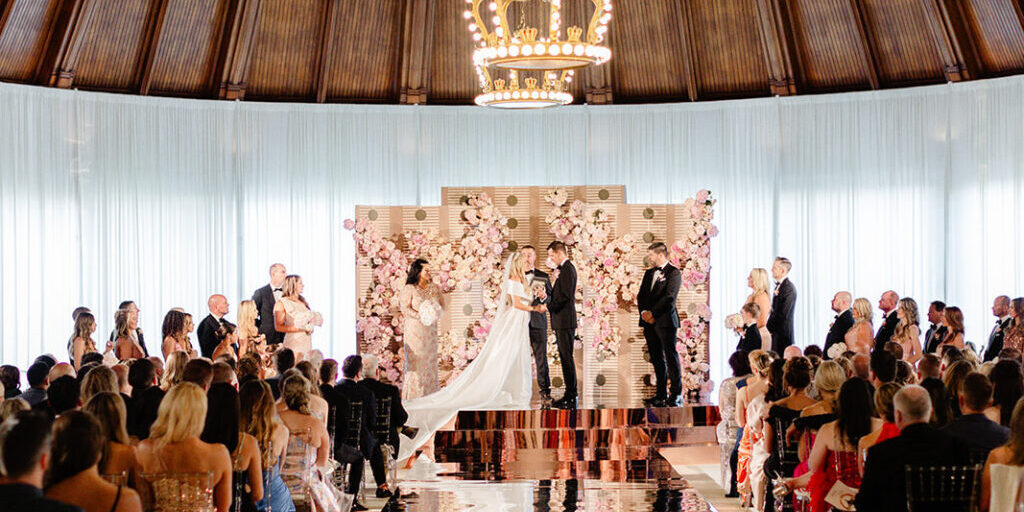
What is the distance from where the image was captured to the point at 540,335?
1159 centimetres

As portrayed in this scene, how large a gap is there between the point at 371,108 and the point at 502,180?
5.76ft

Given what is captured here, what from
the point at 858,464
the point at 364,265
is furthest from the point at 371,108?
the point at 858,464

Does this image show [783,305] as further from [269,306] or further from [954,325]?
[269,306]

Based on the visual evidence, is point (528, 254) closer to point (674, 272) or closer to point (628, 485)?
point (674, 272)

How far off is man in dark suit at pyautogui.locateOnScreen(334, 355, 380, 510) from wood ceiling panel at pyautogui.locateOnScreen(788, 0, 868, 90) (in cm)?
755

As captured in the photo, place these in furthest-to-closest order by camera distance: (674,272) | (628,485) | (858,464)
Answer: (674,272), (628,485), (858,464)

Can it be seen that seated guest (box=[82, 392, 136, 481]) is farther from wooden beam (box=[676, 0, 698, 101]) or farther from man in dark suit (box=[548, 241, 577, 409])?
wooden beam (box=[676, 0, 698, 101])

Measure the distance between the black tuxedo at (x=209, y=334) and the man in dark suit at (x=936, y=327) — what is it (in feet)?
19.2

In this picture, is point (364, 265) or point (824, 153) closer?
point (364, 265)

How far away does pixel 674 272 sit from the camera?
1105 cm

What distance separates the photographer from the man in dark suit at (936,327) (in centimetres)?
974

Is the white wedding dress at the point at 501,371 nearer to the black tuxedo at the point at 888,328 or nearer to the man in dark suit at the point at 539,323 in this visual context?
the man in dark suit at the point at 539,323

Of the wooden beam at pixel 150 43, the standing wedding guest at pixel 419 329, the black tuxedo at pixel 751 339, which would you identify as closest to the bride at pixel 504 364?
the standing wedding guest at pixel 419 329

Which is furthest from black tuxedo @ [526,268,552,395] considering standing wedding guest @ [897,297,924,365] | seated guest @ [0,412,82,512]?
seated guest @ [0,412,82,512]
